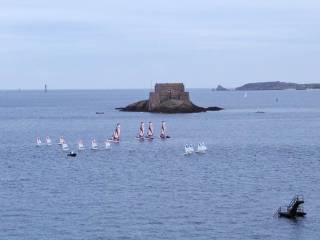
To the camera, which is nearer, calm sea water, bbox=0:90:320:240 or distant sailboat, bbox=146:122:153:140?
calm sea water, bbox=0:90:320:240

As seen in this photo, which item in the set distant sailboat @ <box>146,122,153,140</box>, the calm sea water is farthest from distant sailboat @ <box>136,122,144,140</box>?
the calm sea water

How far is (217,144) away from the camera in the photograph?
401 ft

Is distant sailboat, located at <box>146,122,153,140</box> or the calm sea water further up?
distant sailboat, located at <box>146,122,153,140</box>

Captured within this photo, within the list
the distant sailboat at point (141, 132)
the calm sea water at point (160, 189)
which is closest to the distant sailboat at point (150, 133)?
the distant sailboat at point (141, 132)

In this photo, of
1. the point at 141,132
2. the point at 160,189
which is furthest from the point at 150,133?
the point at 160,189

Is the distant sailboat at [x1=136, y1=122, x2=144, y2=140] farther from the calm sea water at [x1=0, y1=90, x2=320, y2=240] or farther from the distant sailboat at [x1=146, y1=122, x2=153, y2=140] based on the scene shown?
the calm sea water at [x1=0, y1=90, x2=320, y2=240]

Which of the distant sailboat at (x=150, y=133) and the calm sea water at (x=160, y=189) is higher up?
the distant sailboat at (x=150, y=133)

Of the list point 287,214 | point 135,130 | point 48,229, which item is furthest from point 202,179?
point 135,130

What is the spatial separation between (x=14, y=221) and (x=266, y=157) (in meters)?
48.7

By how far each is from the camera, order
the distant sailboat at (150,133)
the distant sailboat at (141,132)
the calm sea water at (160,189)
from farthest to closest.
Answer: the distant sailboat at (150,133) → the distant sailboat at (141,132) → the calm sea water at (160,189)

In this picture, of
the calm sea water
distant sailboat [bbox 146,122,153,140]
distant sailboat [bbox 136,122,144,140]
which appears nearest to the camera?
the calm sea water

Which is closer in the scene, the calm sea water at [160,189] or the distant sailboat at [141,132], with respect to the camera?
the calm sea water at [160,189]

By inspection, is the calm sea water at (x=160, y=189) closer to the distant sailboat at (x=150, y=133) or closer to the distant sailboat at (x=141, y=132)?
the distant sailboat at (x=141, y=132)

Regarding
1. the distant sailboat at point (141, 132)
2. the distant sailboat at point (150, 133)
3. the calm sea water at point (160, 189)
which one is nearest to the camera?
the calm sea water at point (160, 189)
